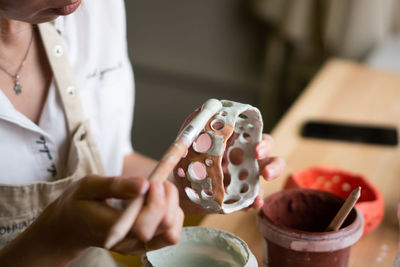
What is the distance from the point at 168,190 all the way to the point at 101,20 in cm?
49

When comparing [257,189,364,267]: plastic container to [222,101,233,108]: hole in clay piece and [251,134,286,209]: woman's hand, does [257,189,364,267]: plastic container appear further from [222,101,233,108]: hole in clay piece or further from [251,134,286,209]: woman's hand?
[222,101,233,108]: hole in clay piece

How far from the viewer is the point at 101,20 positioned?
2.84ft

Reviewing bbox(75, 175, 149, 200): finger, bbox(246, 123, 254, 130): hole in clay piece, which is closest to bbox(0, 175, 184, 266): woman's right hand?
bbox(75, 175, 149, 200): finger

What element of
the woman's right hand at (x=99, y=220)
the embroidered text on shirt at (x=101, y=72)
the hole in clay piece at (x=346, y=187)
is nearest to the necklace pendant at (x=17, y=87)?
the embroidered text on shirt at (x=101, y=72)

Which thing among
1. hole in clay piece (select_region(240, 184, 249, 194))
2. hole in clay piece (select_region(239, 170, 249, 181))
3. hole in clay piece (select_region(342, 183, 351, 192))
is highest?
hole in clay piece (select_region(239, 170, 249, 181))

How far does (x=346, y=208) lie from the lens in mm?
595

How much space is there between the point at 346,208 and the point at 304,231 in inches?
2.2

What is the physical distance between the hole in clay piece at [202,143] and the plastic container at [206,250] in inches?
3.8

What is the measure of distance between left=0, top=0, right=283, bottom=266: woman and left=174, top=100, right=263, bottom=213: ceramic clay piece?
2cm

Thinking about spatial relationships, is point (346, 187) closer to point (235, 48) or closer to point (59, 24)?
point (59, 24)

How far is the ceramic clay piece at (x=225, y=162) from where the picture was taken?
0.59 m

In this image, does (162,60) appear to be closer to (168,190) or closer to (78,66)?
(78,66)

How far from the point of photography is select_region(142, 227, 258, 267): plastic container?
0.59 metres

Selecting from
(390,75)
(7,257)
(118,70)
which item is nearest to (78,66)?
(118,70)
